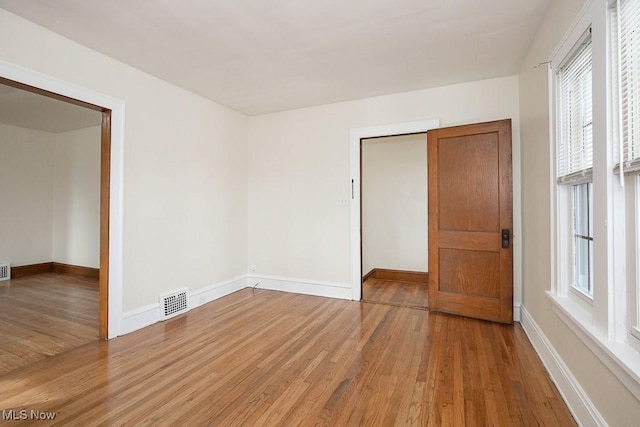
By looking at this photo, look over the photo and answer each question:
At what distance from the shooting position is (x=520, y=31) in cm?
251

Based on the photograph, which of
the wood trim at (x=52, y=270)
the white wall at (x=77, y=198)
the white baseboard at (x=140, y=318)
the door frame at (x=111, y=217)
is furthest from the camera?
the white wall at (x=77, y=198)

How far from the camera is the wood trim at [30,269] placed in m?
5.42

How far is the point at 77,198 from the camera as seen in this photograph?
227 inches

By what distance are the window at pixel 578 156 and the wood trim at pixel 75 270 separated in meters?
6.68

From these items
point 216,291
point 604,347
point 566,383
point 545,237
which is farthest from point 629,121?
point 216,291

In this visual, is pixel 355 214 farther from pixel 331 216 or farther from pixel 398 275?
pixel 398 275

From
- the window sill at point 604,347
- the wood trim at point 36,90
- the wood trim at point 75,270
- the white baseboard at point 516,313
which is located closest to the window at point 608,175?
the window sill at point 604,347

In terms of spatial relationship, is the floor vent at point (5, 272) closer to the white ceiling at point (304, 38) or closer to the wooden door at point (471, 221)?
the white ceiling at point (304, 38)

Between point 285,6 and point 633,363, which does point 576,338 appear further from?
point 285,6

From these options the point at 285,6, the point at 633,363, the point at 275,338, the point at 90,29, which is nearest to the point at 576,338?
the point at 633,363

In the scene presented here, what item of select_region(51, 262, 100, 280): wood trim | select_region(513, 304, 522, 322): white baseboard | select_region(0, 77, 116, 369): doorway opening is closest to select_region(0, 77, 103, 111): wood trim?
select_region(0, 77, 116, 369): doorway opening

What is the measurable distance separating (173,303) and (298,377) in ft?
6.54

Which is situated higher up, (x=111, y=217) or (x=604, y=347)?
(x=111, y=217)

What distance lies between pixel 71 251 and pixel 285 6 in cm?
618
